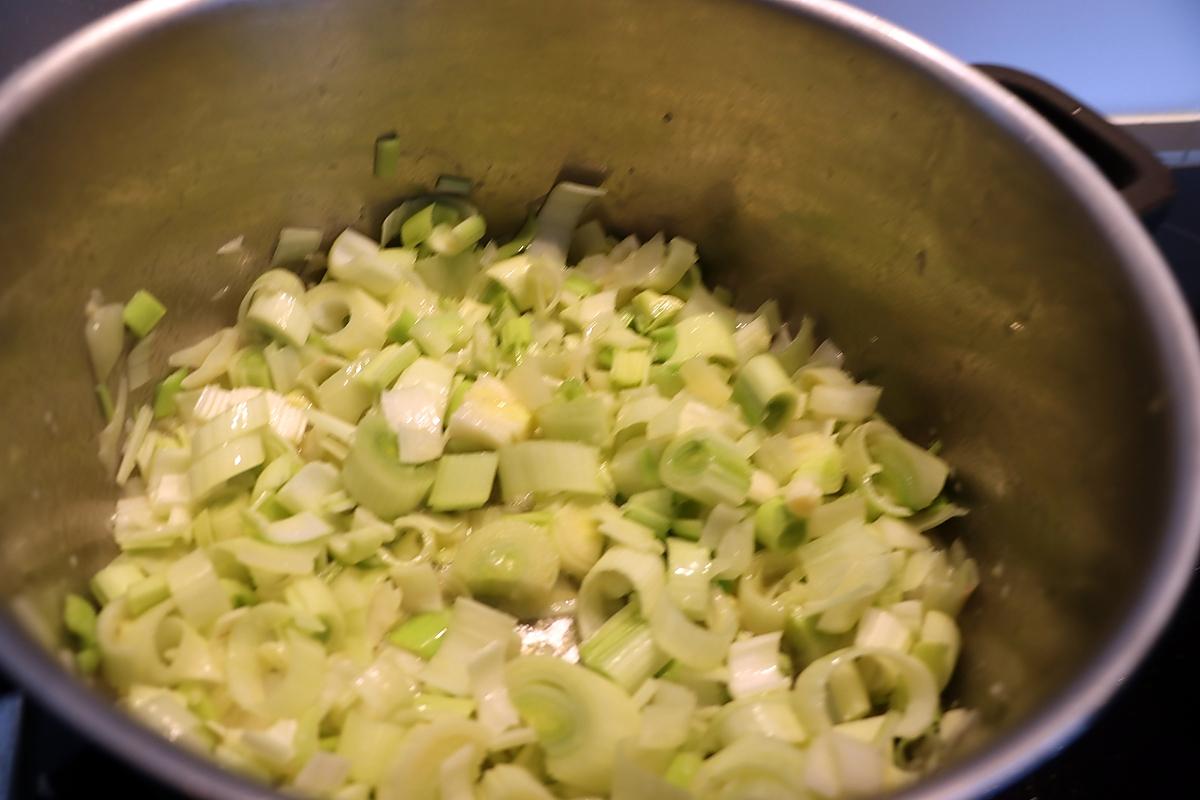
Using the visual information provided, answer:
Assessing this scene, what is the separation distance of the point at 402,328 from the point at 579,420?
9.7 inches

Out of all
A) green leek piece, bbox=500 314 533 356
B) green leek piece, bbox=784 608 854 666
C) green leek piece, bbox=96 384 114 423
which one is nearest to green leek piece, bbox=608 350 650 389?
green leek piece, bbox=500 314 533 356

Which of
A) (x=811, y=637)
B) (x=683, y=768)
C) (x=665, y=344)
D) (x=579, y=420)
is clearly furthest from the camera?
(x=665, y=344)

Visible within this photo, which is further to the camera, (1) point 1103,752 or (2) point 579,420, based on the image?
(2) point 579,420

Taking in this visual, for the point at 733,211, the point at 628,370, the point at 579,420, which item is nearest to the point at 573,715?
the point at 579,420

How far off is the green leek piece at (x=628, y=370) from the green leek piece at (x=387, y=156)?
13.5 inches

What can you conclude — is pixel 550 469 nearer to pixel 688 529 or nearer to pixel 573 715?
pixel 688 529

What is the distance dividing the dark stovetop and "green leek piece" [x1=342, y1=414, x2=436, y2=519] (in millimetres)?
344

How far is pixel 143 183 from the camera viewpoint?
989 millimetres

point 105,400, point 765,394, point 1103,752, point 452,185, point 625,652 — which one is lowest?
point 1103,752

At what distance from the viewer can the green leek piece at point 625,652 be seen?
3.03 feet

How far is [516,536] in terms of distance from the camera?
39.8 inches

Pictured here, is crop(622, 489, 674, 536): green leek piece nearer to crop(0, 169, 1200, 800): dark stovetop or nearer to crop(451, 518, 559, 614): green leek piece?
crop(451, 518, 559, 614): green leek piece

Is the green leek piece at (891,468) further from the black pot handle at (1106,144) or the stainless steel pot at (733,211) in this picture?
the black pot handle at (1106,144)

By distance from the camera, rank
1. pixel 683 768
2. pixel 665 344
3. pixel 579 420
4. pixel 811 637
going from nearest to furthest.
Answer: pixel 683 768
pixel 811 637
pixel 579 420
pixel 665 344
